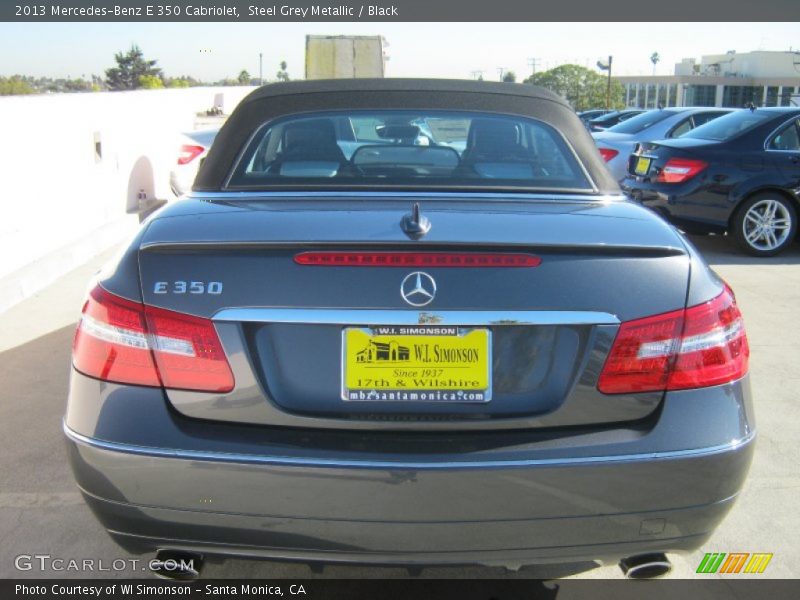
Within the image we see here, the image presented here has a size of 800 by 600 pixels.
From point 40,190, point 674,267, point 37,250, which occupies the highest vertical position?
point 674,267

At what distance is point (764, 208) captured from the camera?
8586 mm

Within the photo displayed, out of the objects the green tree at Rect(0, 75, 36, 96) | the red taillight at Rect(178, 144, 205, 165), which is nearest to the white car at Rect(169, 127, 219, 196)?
the red taillight at Rect(178, 144, 205, 165)

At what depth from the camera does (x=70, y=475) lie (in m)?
3.56

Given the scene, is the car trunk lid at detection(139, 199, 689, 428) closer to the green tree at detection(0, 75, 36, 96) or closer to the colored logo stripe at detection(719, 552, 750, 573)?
the colored logo stripe at detection(719, 552, 750, 573)

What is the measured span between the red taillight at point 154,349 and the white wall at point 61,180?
4.49 m

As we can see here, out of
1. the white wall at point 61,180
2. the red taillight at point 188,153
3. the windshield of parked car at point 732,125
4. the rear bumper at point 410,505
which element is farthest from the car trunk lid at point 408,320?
the red taillight at point 188,153

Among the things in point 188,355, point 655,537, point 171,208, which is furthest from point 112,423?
point 655,537

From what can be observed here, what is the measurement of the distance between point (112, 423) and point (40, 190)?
5.83m

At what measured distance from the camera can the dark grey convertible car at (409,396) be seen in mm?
2086

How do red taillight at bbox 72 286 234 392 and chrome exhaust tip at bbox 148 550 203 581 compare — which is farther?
chrome exhaust tip at bbox 148 550 203 581

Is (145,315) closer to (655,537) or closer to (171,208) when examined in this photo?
(171,208)

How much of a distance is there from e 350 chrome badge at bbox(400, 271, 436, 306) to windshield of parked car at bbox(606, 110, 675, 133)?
12.2 meters

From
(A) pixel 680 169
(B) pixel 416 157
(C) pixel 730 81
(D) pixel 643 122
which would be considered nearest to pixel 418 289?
(B) pixel 416 157

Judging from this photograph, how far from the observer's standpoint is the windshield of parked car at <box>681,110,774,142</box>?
8.72m
